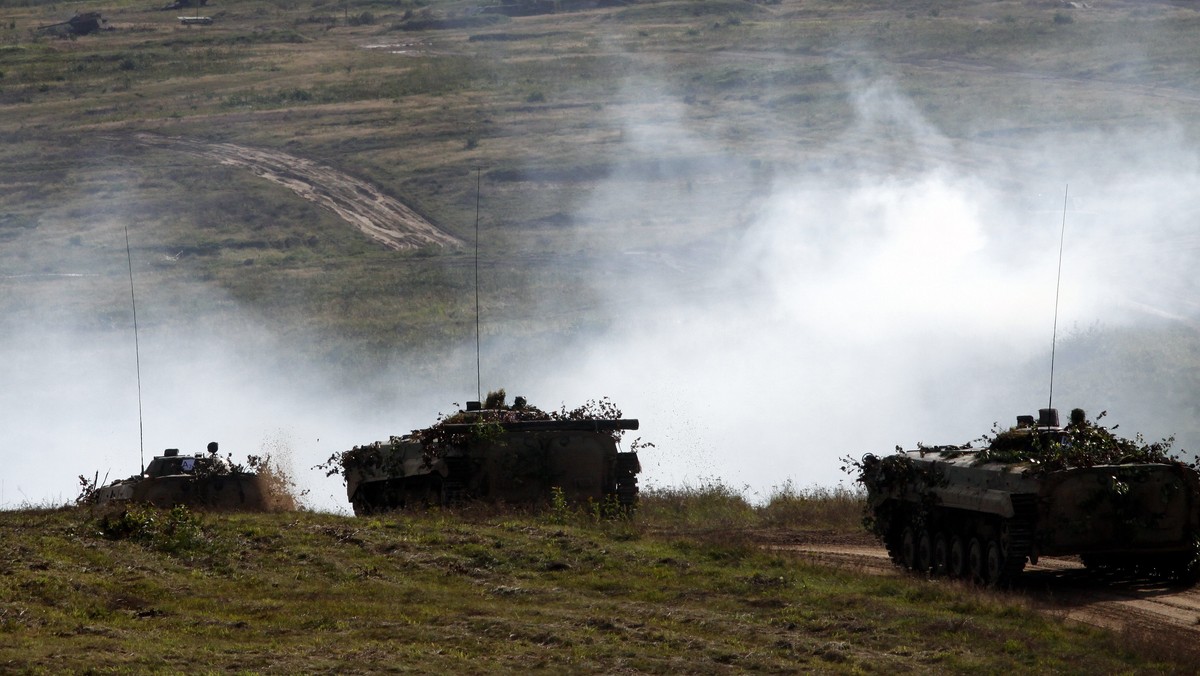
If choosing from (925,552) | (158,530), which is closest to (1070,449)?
(925,552)

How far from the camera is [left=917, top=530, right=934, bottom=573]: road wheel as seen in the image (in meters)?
21.6

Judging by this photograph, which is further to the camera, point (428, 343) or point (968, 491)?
point (428, 343)

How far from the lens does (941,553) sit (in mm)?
21328

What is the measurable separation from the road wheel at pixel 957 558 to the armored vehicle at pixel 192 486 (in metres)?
→ 10.4

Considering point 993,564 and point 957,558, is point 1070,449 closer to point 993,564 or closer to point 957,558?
point 993,564

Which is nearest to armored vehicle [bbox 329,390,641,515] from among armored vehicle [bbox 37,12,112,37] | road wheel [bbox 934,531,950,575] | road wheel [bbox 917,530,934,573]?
road wheel [bbox 917,530,934,573]

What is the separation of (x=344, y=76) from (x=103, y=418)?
43026 mm

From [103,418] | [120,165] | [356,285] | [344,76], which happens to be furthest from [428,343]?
[344,76]

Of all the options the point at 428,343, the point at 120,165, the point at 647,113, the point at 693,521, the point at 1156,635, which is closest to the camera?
the point at 1156,635

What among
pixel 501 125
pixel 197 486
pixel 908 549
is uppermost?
pixel 501 125

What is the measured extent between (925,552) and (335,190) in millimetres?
54701

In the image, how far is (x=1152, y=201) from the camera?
63531mm

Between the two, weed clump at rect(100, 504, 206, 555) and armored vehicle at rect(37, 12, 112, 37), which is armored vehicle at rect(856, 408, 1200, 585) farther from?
armored vehicle at rect(37, 12, 112, 37)

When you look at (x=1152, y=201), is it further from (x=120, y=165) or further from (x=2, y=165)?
(x=2, y=165)
